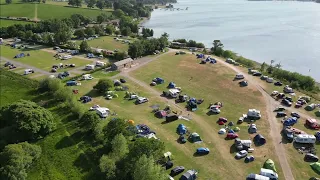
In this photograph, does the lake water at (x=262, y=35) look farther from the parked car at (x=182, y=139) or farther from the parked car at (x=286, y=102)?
the parked car at (x=182, y=139)

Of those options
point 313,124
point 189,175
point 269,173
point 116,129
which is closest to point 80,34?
point 116,129

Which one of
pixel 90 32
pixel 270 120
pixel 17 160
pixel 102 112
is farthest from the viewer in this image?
pixel 90 32

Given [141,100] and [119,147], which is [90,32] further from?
[119,147]

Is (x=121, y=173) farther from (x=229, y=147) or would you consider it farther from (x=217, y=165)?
(x=229, y=147)

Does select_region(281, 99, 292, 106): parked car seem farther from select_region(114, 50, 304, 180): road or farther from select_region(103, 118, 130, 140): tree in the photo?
select_region(103, 118, 130, 140): tree

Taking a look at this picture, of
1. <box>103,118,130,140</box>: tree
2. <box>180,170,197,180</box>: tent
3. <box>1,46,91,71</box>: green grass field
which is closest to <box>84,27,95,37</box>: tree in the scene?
<box>1,46,91,71</box>: green grass field

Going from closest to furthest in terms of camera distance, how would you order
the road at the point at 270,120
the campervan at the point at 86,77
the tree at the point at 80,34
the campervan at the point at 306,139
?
the road at the point at 270,120, the campervan at the point at 306,139, the campervan at the point at 86,77, the tree at the point at 80,34

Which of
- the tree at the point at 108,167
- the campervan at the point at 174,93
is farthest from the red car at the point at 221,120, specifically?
the tree at the point at 108,167
